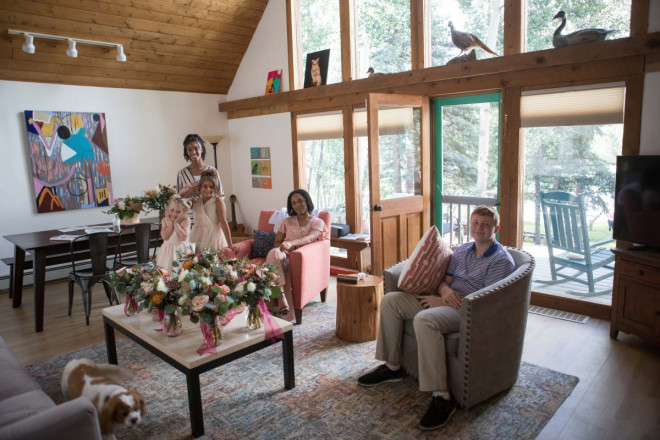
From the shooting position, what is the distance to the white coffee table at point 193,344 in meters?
2.30

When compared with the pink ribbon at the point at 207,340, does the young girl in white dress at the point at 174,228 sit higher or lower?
higher

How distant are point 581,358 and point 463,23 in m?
3.07

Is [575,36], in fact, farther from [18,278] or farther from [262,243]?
[18,278]

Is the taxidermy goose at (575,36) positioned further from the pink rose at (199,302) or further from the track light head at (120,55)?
the track light head at (120,55)

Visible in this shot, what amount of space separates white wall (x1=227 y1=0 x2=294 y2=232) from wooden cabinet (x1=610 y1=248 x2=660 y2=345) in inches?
152

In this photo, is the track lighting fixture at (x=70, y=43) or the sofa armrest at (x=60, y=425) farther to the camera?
the track lighting fixture at (x=70, y=43)

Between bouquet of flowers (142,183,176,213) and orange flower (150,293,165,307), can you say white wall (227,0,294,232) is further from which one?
orange flower (150,293,165,307)

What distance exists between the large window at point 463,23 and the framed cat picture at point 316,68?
1.38 m

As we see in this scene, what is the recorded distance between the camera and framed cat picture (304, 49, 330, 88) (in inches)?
214

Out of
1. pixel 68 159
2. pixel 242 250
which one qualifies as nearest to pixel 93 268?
pixel 242 250

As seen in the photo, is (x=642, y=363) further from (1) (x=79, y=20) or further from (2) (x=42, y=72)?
(2) (x=42, y=72)

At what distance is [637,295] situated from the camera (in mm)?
3080

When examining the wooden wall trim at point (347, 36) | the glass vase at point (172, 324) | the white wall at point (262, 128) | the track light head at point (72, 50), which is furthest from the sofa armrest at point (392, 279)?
the track light head at point (72, 50)

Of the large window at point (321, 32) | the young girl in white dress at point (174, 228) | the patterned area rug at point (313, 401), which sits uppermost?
the large window at point (321, 32)
